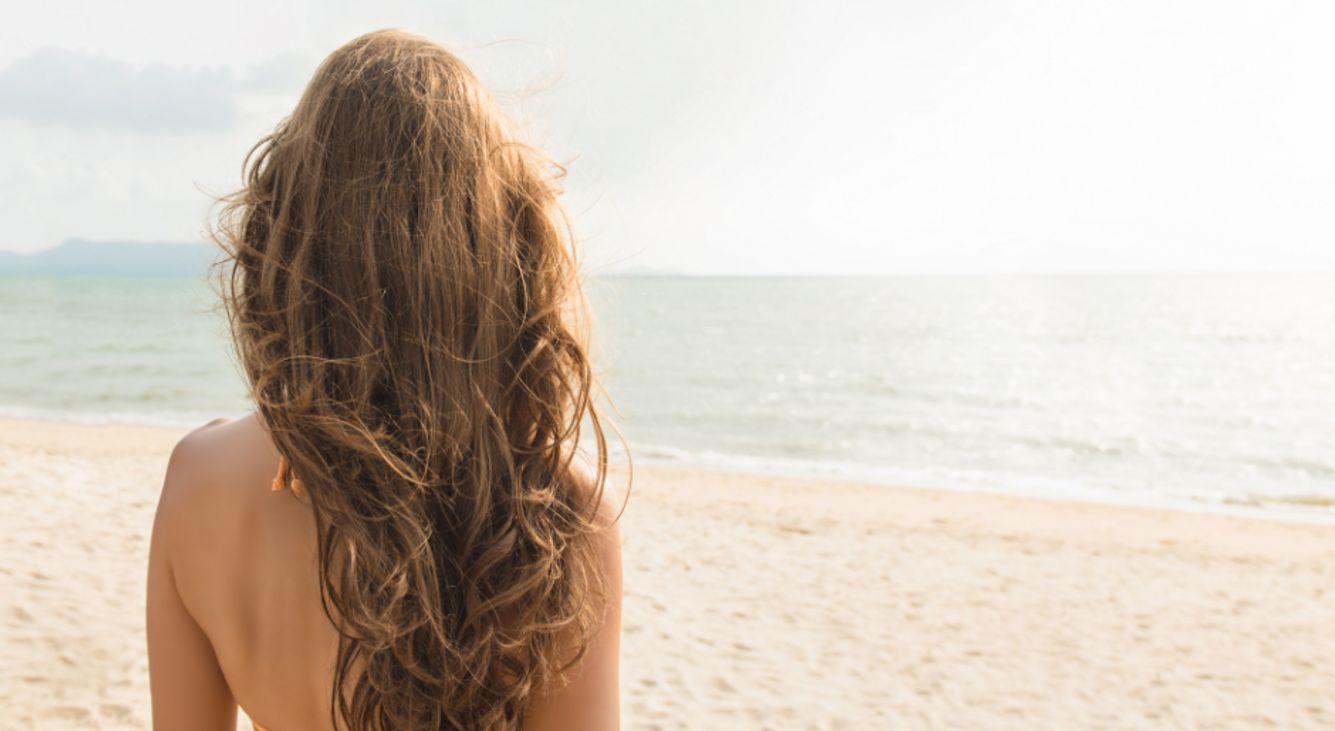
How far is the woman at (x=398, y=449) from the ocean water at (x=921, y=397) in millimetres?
275

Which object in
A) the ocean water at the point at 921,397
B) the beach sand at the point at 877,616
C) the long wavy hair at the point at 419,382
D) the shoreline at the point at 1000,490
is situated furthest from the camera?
the ocean water at the point at 921,397

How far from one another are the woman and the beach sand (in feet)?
13.3

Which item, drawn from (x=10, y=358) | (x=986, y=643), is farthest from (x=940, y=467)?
(x=10, y=358)

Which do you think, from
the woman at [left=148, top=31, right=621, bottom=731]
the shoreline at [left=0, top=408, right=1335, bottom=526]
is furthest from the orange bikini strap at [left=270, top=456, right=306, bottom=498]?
the shoreline at [left=0, top=408, right=1335, bottom=526]

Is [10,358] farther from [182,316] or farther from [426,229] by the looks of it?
[426,229]

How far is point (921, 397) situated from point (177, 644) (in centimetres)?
2471

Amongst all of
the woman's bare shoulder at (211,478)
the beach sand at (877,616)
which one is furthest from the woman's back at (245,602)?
the beach sand at (877,616)

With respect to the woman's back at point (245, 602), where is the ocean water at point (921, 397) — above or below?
below

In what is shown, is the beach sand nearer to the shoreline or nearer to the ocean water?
the shoreline

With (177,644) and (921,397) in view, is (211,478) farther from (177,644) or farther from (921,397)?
(921,397)

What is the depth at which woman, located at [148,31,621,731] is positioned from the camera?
45.5 inches

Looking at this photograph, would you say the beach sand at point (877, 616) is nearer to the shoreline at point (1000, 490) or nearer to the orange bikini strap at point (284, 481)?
the shoreline at point (1000, 490)

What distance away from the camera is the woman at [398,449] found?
116 centimetres

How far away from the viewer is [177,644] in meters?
1.29
